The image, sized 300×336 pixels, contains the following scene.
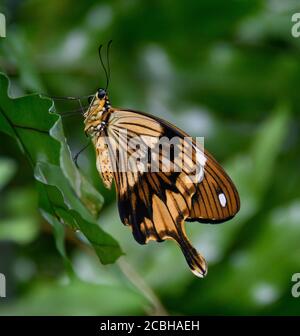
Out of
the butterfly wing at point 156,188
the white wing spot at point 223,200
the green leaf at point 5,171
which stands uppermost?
the green leaf at point 5,171

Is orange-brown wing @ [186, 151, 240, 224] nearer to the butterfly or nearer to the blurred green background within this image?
the butterfly

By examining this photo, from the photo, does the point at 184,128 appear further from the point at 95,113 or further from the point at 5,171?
the point at 95,113

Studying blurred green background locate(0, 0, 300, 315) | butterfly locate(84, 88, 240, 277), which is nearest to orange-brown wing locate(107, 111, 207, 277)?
butterfly locate(84, 88, 240, 277)

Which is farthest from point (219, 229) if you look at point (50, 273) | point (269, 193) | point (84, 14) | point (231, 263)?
point (84, 14)

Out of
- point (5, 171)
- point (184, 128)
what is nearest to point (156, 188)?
point (5, 171)

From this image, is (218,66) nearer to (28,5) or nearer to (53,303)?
(28,5)

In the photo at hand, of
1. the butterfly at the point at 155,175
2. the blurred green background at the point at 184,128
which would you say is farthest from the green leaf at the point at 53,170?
the blurred green background at the point at 184,128

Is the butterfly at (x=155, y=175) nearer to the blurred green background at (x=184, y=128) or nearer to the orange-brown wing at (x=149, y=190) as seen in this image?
the orange-brown wing at (x=149, y=190)
